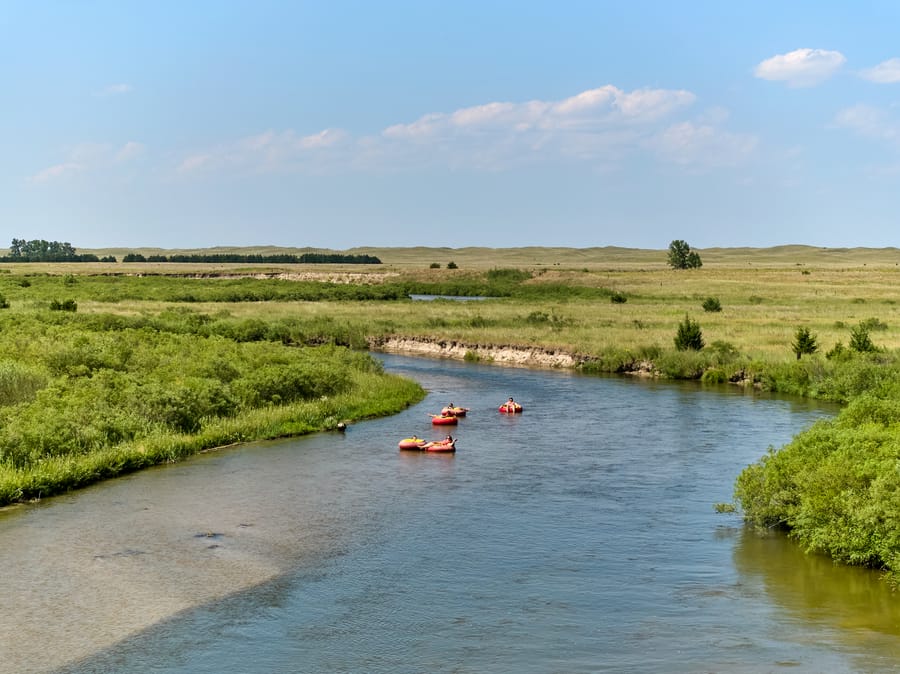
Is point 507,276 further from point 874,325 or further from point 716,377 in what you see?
point 716,377

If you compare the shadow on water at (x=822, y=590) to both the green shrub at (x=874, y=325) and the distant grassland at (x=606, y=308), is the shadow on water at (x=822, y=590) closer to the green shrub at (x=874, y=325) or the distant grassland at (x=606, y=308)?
the distant grassland at (x=606, y=308)

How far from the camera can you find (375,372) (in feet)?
172

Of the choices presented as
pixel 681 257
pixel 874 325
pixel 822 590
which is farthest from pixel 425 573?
pixel 681 257

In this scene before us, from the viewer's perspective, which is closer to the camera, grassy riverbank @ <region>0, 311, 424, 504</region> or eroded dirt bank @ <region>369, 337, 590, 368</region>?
grassy riverbank @ <region>0, 311, 424, 504</region>

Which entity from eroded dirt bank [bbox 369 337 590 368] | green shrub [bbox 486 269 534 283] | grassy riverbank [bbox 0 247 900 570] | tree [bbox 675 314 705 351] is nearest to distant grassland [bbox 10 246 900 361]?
grassy riverbank [bbox 0 247 900 570]

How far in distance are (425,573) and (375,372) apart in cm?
3040

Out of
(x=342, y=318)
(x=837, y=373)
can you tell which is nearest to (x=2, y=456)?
(x=837, y=373)

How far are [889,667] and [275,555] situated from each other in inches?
503

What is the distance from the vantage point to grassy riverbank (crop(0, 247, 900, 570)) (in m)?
24.5

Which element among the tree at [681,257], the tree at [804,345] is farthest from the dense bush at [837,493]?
the tree at [681,257]

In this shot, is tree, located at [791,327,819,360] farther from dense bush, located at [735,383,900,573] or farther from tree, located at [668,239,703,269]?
tree, located at [668,239,703,269]

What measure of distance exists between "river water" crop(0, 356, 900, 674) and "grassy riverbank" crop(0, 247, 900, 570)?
119 centimetres

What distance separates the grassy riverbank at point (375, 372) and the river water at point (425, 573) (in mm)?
1188

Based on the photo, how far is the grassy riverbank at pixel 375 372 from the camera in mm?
24531
